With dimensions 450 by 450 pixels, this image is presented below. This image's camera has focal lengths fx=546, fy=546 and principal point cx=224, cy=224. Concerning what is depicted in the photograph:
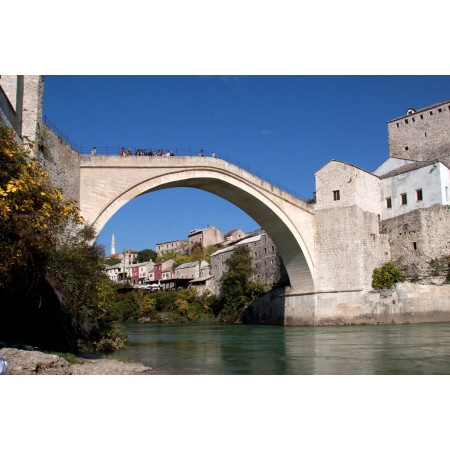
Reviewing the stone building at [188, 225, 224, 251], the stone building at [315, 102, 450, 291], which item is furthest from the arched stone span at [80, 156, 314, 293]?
the stone building at [188, 225, 224, 251]

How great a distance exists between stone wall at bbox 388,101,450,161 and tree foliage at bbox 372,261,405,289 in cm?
1011

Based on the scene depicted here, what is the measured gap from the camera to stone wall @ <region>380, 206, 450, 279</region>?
76.8 feet

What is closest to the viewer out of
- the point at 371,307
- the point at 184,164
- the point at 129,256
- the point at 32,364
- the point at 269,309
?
the point at 32,364

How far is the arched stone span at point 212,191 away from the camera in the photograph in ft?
57.5

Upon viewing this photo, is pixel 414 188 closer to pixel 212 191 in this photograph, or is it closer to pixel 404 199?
pixel 404 199

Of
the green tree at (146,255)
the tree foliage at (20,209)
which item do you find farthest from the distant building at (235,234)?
the tree foliage at (20,209)

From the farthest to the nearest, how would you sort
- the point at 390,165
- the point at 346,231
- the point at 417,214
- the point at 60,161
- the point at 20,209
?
the point at 390,165 → the point at 346,231 → the point at 417,214 → the point at 60,161 → the point at 20,209

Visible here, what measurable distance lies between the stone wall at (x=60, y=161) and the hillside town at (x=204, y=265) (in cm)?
319

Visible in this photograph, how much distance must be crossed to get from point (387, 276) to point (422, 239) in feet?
7.31

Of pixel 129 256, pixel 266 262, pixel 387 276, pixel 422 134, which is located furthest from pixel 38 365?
pixel 129 256

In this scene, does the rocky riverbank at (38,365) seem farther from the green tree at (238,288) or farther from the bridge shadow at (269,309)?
the green tree at (238,288)

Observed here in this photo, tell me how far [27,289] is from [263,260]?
25991 millimetres

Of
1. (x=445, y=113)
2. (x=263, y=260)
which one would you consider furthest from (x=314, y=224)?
(x=445, y=113)

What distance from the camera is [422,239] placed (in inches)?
934
